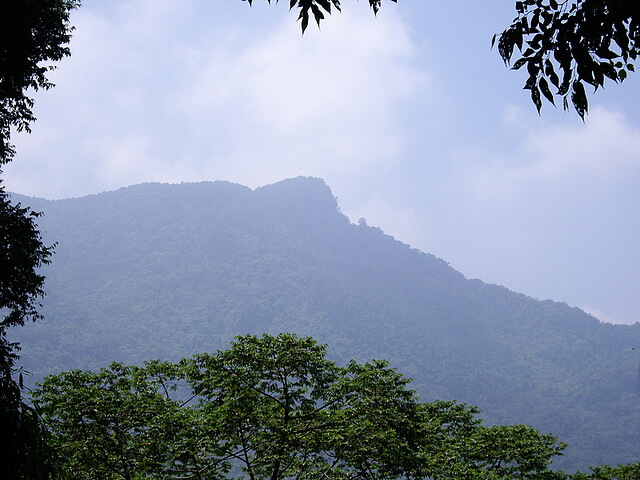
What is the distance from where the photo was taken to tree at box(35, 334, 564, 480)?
11.6 meters

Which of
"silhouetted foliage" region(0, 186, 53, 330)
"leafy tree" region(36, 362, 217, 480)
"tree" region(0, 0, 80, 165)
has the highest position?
"tree" region(0, 0, 80, 165)

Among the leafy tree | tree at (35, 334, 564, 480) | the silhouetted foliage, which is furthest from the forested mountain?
the silhouetted foliage

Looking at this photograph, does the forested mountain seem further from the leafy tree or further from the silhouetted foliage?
the silhouetted foliage

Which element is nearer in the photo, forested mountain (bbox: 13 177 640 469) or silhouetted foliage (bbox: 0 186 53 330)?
silhouetted foliage (bbox: 0 186 53 330)

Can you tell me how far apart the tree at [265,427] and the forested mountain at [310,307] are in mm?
84653

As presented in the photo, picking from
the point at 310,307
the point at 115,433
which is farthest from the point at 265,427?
the point at 310,307

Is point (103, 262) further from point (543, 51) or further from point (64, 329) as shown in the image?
point (543, 51)

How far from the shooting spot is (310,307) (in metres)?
142

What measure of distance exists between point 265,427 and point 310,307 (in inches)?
5104

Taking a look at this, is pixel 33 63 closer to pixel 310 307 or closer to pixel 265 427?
pixel 265 427

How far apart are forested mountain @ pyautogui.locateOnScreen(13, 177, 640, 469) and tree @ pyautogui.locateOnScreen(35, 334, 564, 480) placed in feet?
278

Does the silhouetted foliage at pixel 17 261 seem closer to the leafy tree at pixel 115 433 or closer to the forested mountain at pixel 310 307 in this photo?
the leafy tree at pixel 115 433

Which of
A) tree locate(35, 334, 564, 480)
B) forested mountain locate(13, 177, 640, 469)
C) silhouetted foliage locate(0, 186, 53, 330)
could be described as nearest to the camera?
tree locate(35, 334, 564, 480)

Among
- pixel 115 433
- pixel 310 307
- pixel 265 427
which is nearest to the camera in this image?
pixel 115 433
